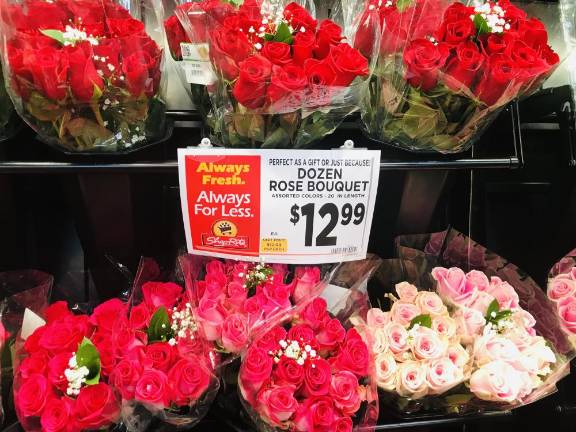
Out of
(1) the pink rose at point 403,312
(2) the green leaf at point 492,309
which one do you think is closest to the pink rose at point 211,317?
(1) the pink rose at point 403,312

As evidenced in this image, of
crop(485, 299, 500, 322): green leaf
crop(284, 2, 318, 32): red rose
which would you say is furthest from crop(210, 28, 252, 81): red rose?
crop(485, 299, 500, 322): green leaf

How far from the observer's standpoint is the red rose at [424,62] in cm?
99

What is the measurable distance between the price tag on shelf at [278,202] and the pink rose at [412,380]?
0.29 m

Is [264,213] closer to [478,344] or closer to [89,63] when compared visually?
[89,63]

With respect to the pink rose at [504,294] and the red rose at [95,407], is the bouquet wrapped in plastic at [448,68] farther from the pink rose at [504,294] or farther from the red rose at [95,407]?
the red rose at [95,407]

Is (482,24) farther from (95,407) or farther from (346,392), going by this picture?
(95,407)

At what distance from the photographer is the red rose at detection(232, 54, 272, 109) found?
918mm

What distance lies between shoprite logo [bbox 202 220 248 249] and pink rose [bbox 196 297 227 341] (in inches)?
5.4

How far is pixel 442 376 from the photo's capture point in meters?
1.09

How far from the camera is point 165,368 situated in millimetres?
992

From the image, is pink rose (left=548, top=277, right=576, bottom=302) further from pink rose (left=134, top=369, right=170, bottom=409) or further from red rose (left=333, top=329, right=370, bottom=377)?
pink rose (left=134, top=369, right=170, bottom=409)

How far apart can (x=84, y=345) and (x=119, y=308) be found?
17cm

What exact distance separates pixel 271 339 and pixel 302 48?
0.60 metres

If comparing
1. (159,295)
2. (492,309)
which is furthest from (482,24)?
(159,295)
